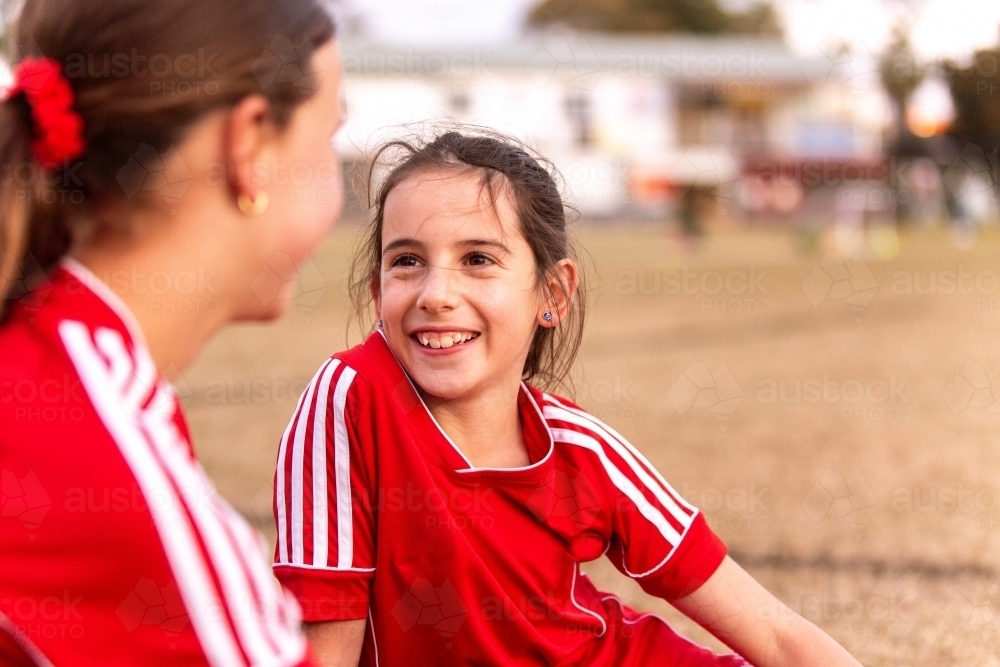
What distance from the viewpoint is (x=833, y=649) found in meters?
2.02

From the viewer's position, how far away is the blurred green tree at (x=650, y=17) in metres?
57.9

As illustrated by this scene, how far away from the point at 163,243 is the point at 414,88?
38.1 meters

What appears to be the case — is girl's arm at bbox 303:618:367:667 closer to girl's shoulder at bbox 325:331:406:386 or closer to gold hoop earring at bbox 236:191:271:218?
girl's shoulder at bbox 325:331:406:386

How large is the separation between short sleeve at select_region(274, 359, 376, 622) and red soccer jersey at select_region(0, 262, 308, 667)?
0.64m

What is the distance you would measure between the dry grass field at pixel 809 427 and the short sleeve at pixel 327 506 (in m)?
0.91

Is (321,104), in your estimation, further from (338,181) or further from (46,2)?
(46,2)

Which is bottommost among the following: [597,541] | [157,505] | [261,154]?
[597,541]

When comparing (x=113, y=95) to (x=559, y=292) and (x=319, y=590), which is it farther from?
(x=559, y=292)

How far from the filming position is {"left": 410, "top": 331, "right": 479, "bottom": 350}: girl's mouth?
197 cm

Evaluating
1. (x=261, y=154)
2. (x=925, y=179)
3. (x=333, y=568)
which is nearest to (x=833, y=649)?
(x=333, y=568)

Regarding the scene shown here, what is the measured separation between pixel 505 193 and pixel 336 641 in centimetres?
89

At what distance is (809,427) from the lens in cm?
602

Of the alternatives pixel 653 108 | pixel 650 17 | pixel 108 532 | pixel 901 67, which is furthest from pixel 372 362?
pixel 650 17

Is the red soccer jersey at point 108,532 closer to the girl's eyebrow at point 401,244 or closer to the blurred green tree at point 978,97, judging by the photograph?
the girl's eyebrow at point 401,244
